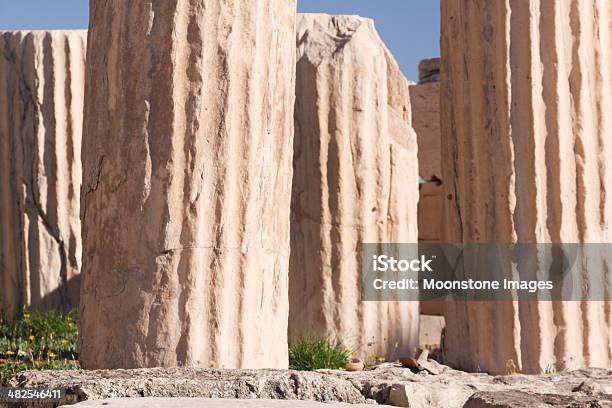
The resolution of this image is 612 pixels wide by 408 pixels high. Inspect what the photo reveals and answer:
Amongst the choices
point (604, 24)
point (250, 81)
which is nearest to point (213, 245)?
point (250, 81)

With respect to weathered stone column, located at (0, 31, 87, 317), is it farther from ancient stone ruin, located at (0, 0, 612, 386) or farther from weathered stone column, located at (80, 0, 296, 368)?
weathered stone column, located at (80, 0, 296, 368)

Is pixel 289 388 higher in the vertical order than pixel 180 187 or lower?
lower

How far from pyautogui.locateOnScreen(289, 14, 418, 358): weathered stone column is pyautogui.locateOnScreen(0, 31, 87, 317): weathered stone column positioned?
282 centimetres

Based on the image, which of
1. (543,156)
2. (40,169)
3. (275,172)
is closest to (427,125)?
(40,169)

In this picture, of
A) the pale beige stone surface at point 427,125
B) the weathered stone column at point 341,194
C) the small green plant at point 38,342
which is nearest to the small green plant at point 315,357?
the weathered stone column at point 341,194

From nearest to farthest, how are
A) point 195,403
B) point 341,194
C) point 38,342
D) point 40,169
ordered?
1. point 195,403
2. point 38,342
3. point 341,194
4. point 40,169

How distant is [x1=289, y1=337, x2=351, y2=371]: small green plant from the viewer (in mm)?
7012

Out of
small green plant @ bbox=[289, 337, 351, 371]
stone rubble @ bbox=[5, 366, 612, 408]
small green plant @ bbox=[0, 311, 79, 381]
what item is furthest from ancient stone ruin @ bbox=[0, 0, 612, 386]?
small green plant @ bbox=[0, 311, 79, 381]

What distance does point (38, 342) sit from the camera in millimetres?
8320

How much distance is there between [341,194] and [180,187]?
12.9 feet

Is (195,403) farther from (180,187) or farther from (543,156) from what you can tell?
(543,156)

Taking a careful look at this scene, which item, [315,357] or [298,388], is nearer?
[298,388]

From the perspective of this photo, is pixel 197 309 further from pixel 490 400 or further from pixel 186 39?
pixel 490 400

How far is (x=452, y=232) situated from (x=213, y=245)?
263cm
